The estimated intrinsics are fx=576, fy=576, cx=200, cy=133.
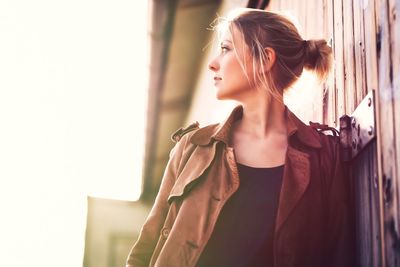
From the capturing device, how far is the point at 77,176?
5469 millimetres

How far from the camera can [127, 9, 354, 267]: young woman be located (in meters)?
1.69

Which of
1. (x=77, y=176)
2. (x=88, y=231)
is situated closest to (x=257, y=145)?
(x=77, y=176)

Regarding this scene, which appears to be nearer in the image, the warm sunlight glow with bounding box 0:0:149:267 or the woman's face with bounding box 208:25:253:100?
the woman's face with bounding box 208:25:253:100

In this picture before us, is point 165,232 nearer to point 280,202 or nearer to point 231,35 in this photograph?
point 280,202

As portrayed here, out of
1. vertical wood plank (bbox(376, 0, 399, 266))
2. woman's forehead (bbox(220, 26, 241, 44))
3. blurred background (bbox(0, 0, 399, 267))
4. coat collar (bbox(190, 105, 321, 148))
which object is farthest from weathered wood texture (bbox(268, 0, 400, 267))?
blurred background (bbox(0, 0, 399, 267))

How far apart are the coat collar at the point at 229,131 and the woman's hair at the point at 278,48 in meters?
0.11

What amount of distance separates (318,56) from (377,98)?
0.53 metres

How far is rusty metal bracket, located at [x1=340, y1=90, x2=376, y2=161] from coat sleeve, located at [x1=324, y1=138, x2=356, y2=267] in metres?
0.07

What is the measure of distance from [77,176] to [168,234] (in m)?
3.71

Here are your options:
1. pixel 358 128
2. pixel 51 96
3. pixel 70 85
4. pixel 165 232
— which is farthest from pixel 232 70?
pixel 70 85

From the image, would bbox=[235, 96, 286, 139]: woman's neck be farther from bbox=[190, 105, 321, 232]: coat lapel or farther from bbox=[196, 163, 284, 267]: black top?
bbox=[196, 163, 284, 267]: black top

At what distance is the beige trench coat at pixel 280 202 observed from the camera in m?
1.68

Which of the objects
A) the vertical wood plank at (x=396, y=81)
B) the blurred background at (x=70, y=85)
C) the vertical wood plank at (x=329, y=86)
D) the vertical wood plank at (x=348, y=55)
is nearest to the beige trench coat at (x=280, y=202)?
the vertical wood plank at (x=348, y=55)

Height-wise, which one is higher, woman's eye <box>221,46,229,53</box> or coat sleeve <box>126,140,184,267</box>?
woman's eye <box>221,46,229,53</box>
